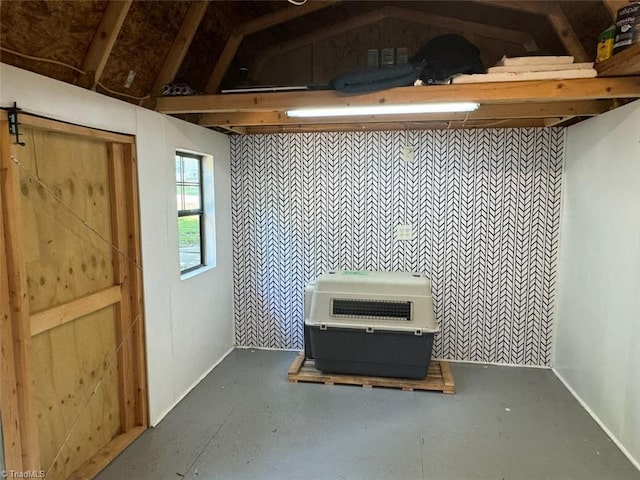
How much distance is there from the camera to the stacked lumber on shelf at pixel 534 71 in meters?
2.51

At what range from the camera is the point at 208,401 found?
3262mm

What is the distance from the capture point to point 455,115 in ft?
11.0

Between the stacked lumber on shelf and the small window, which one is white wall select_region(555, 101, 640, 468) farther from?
the small window

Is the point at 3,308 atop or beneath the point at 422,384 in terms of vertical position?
atop

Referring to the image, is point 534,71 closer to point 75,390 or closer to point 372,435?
point 372,435

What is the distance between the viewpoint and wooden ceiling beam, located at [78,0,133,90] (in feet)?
7.02

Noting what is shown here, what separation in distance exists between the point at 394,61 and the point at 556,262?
2.23 m

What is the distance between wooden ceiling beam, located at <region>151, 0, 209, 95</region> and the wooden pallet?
243cm

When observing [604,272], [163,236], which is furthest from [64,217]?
[604,272]

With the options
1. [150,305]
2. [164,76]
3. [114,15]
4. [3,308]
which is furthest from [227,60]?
[3,308]

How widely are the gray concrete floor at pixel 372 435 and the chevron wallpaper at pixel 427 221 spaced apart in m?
0.62

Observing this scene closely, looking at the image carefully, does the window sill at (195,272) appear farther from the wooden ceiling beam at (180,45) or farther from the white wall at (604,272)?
the white wall at (604,272)

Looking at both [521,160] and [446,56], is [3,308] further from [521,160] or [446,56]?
[521,160]

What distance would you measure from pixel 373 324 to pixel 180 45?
240 centimetres
